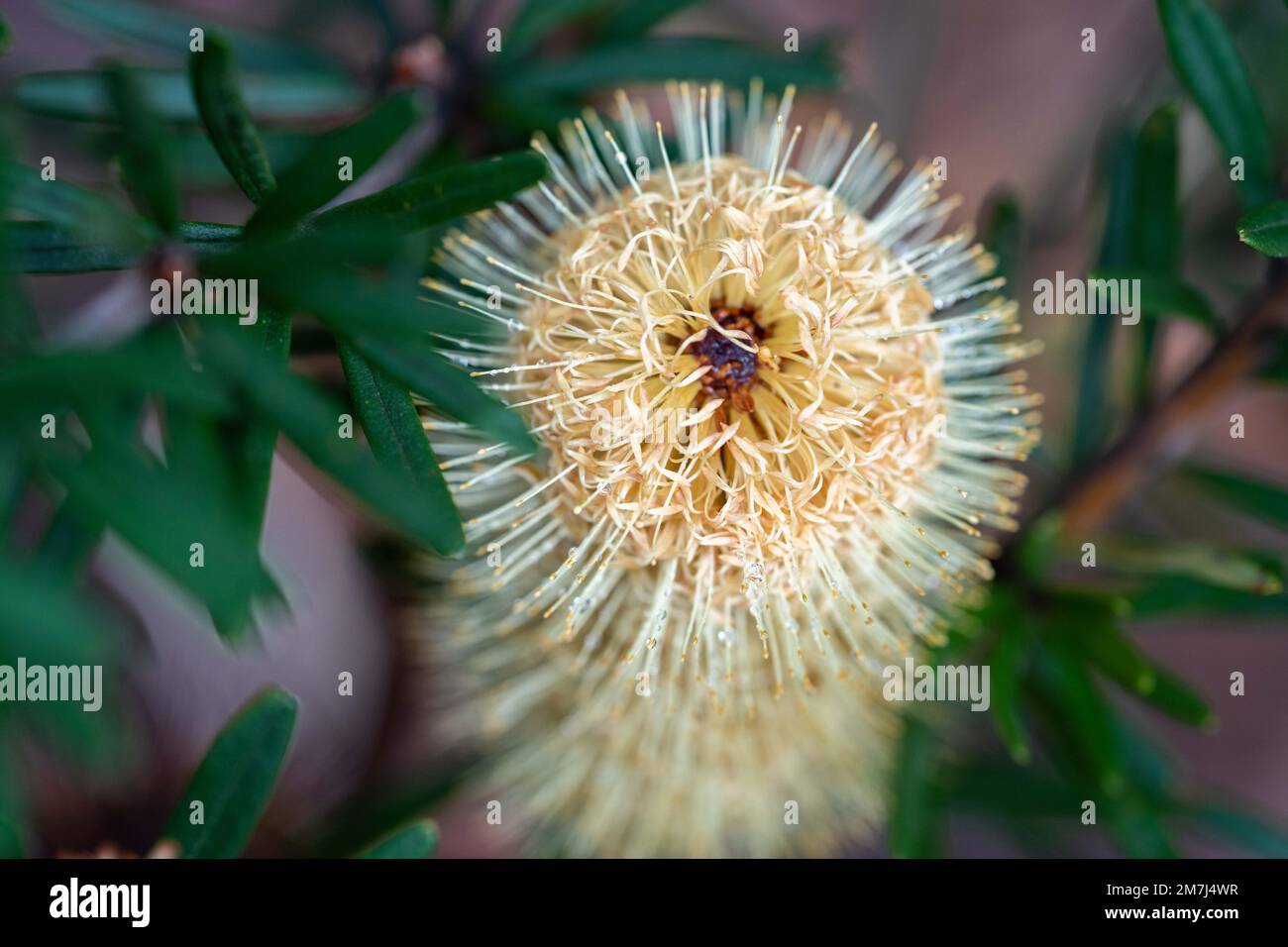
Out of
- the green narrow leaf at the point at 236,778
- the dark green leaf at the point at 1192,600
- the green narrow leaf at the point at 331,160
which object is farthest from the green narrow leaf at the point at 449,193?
the dark green leaf at the point at 1192,600

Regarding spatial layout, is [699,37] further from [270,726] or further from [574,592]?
[270,726]

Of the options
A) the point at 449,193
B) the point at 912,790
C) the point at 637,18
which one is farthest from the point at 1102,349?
the point at 449,193

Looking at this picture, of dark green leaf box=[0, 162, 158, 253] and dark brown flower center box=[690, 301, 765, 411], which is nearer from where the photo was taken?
dark green leaf box=[0, 162, 158, 253]

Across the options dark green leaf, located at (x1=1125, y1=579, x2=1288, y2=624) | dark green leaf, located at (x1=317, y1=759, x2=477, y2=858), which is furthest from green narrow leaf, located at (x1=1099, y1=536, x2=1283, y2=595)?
dark green leaf, located at (x1=317, y1=759, x2=477, y2=858)

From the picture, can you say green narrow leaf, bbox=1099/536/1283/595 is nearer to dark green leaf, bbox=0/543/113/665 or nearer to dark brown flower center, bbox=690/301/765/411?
dark brown flower center, bbox=690/301/765/411

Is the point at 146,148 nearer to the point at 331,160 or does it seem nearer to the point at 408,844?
the point at 331,160
